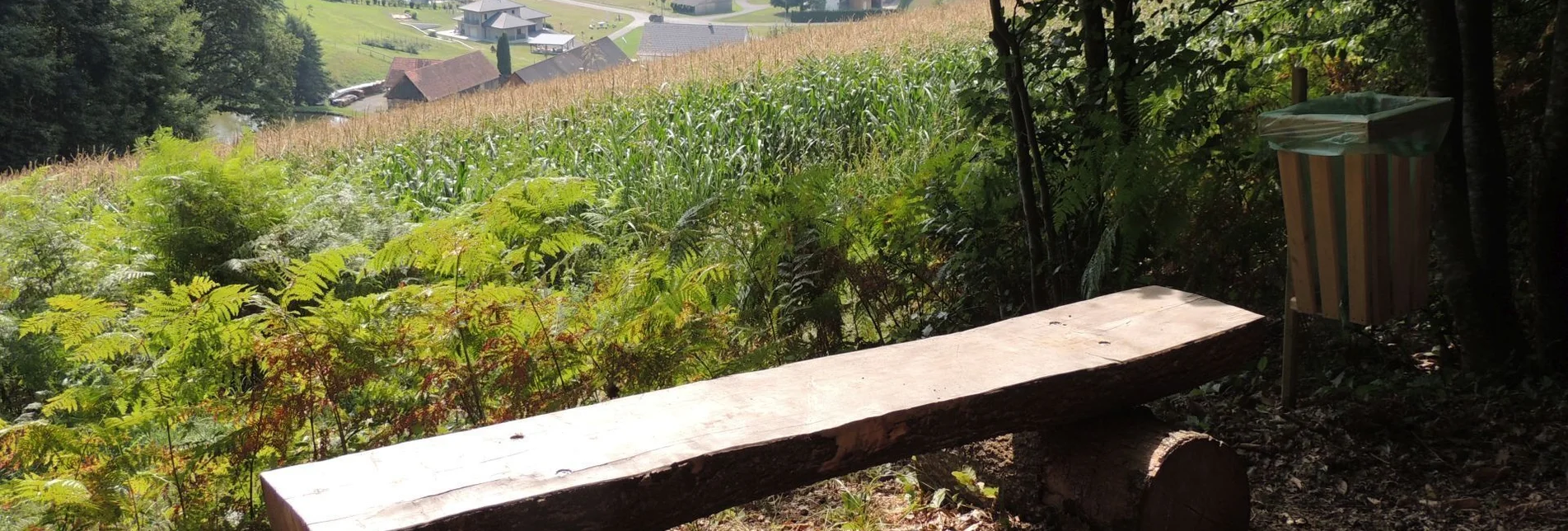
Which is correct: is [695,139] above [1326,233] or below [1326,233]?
above

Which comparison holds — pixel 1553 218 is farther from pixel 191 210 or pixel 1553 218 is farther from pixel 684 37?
pixel 684 37

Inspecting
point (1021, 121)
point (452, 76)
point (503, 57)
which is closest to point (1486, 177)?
point (1021, 121)

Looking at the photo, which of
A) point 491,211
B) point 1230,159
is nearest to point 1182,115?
point 1230,159

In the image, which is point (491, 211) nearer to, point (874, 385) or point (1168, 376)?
point (874, 385)

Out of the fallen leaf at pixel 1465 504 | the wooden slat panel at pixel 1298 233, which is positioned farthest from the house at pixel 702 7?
the fallen leaf at pixel 1465 504

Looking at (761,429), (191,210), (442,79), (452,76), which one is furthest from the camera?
(452,76)

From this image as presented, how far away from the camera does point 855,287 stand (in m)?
4.90

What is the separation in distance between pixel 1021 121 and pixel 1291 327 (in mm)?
1288

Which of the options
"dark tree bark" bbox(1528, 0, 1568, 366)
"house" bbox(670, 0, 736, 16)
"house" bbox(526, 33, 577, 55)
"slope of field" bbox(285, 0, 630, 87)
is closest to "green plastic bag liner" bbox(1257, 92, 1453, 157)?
"dark tree bark" bbox(1528, 0, 1568, 366)

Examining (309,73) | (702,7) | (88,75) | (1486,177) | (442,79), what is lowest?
(1486,177)

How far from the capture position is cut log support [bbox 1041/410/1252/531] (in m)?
2.81

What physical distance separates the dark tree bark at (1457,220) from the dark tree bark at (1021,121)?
1.39 m

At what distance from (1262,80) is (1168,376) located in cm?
270

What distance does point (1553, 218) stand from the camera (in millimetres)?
3629
